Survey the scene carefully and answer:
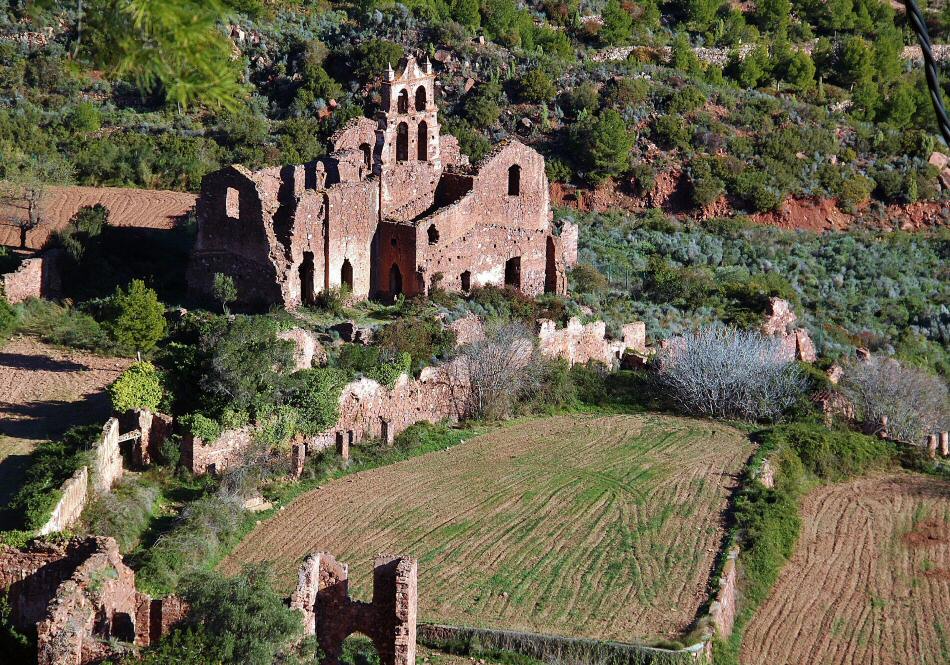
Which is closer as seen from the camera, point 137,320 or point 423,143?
point 137,320

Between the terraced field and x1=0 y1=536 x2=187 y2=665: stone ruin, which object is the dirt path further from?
x1=0 y1=536 x2=187 y2=665: stone ruin

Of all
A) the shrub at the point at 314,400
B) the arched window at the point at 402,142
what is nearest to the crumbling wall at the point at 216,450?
the shrub at the point at 314,400

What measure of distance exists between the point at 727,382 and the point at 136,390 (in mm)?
15136

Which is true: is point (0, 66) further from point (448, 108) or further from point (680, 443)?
point (680, 443)

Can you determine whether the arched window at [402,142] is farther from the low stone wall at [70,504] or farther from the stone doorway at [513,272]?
the low stone wall at [70,504]

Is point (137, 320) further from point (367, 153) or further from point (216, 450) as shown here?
point (367, 153)

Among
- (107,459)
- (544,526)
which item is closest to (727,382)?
(544,526)

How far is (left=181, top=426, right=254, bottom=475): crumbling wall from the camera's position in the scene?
3102 centimetres

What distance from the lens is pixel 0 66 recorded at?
57.7 meters

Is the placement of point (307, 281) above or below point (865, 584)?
above

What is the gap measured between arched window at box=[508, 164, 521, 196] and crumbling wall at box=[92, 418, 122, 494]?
609 inches

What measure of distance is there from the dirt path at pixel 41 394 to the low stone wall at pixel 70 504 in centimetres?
135

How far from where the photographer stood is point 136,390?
103 feet

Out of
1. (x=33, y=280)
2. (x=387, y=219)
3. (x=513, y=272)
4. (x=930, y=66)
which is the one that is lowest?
(x=33, y=280)
